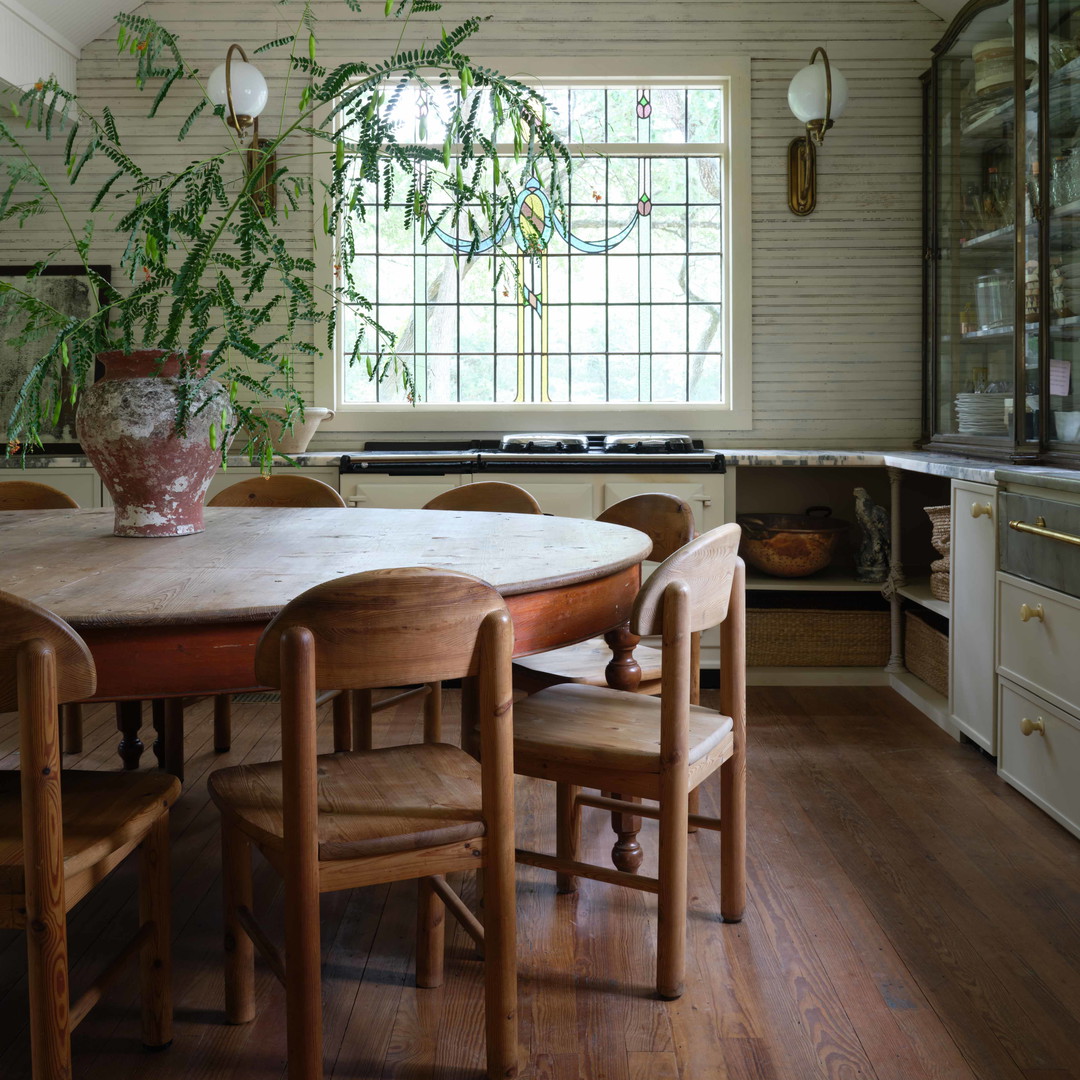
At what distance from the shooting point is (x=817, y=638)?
4.48 metres

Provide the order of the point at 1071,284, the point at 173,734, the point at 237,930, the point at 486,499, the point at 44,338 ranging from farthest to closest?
the point at 44,338
the point at 486,499
the point at 1071,284
the point at 173,734
the point at 237,930

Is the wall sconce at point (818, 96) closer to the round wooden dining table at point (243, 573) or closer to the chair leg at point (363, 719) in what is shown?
the round wooden dining table at point (243, 573)

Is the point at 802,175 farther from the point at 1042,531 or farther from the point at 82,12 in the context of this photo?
the point at 82,12

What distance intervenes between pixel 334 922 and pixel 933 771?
1916 mm

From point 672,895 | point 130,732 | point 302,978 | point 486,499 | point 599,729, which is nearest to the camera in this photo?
point 302,978

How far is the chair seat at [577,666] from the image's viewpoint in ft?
8.52

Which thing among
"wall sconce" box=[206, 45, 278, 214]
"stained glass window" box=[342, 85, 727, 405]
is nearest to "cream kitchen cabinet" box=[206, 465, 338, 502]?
"stained glass window" box=[342, 85, 727, 405]

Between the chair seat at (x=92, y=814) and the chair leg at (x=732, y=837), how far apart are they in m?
1.09

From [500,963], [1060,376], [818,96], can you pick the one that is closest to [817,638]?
[1060,376]

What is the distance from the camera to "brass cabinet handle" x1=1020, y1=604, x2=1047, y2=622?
293 cm

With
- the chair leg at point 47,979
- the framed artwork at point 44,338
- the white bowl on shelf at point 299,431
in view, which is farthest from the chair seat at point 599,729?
the framed artwork at point 44,338

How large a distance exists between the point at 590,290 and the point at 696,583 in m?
3.45

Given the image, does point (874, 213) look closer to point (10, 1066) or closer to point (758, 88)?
point (758, 88)

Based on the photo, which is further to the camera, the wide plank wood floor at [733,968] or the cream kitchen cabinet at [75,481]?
the cream kitchen cabinet at [75,481]
